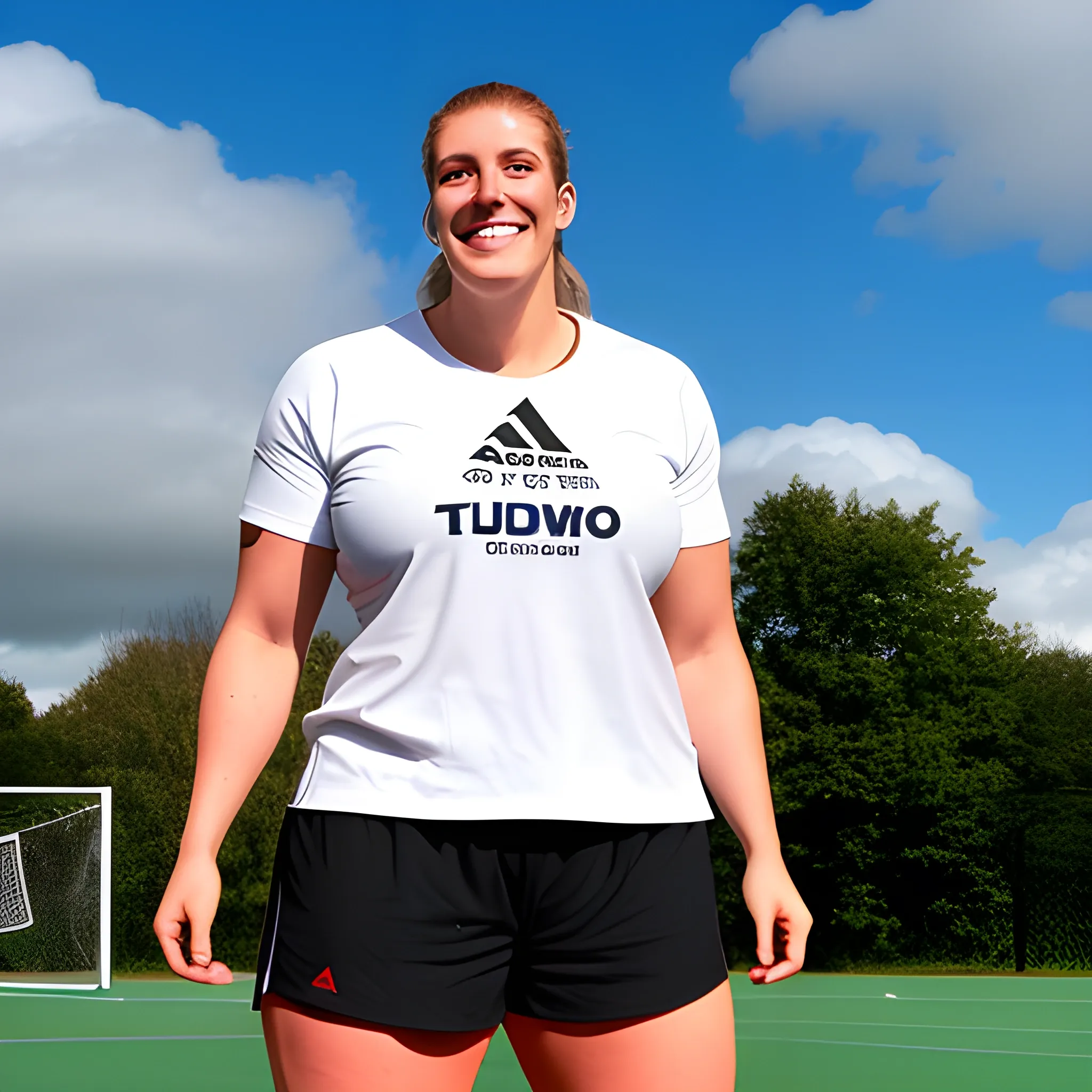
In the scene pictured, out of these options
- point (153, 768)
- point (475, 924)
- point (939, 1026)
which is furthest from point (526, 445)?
point (153, 768)

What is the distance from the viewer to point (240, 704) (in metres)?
2.21

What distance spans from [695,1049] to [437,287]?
1.35 m

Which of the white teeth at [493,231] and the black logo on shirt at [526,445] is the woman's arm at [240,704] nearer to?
the black logo on shirt at [526,445]

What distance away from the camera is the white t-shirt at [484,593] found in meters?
2.01

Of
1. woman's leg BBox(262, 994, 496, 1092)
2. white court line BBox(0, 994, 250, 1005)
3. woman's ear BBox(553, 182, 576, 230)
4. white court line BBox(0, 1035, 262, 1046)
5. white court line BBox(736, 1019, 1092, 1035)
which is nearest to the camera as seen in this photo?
woman's leg BBox(262, 994, 496, 1092)

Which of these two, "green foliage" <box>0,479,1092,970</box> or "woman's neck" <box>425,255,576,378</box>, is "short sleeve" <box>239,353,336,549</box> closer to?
"woman's neck" <box>425,255,576,378</box>

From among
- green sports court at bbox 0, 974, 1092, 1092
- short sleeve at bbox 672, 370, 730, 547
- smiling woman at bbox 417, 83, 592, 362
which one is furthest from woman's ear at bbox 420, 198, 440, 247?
green sports court at bbox 0, 974, 1092, 1092

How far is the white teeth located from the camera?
2.25 m

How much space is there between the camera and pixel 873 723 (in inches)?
946

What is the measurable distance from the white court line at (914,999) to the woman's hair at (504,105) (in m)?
12.8

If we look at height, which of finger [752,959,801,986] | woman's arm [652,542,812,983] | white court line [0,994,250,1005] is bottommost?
white court line [0,994,250,1005]

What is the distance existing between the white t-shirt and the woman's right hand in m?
0.26

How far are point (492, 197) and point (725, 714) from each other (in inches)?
38.1

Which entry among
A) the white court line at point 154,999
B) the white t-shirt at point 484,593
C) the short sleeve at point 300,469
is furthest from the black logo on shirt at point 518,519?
the white court line at point 154,999
